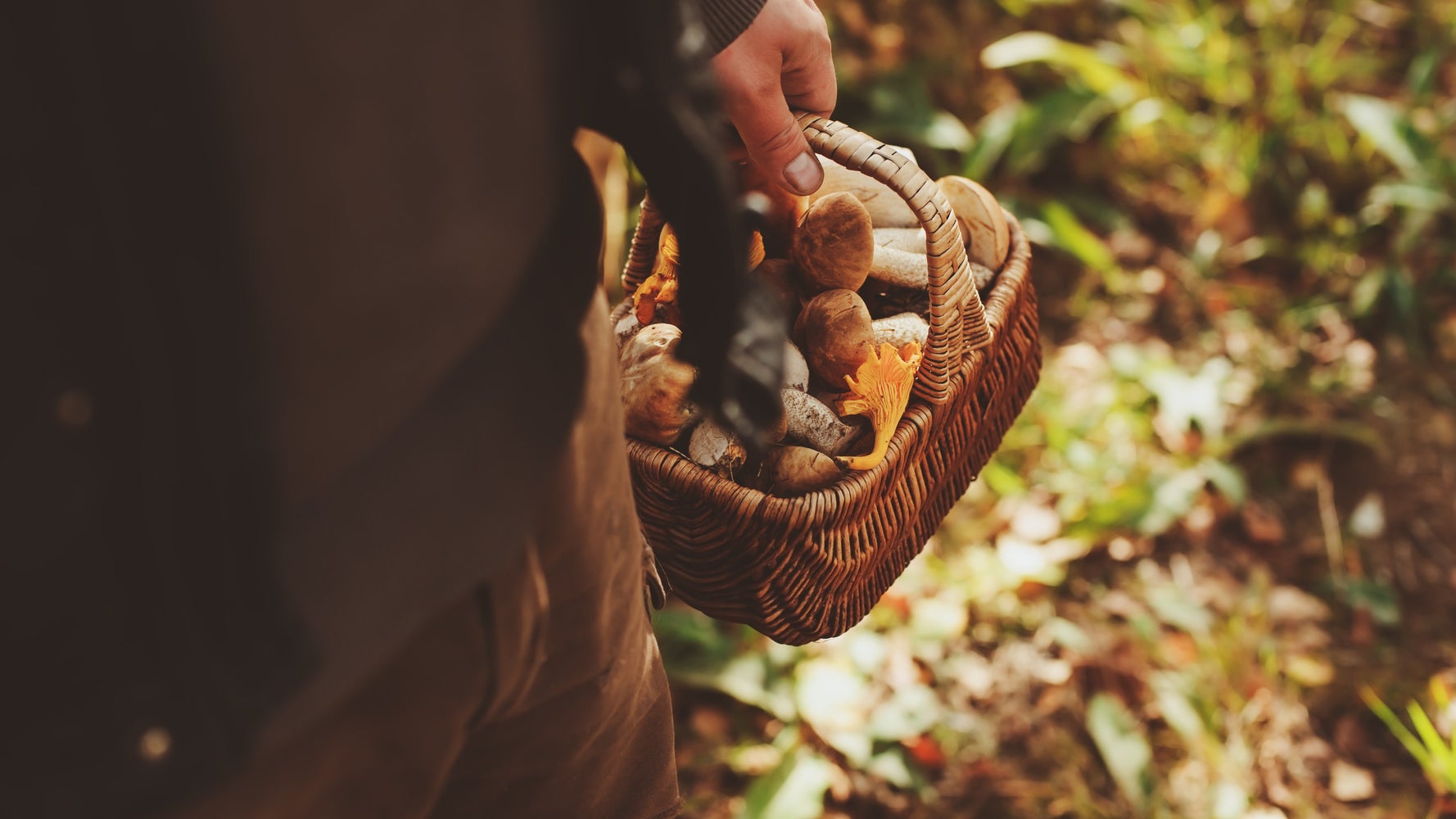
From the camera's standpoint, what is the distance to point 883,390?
40.8 inches

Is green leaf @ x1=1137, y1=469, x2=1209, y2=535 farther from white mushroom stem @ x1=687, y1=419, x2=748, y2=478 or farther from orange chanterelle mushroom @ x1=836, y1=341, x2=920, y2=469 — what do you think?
white mushroom stem @ x1=687, y1=419, x2=748, y2=478

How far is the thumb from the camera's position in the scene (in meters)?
0.88

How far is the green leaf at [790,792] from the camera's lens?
4.74 feet

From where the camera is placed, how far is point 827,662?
166cm

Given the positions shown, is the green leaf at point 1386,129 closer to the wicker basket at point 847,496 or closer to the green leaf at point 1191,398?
the green leaf at point 1191,398

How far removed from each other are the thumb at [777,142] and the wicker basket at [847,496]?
2 centimetres

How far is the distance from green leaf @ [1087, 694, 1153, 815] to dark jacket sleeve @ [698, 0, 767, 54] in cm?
123

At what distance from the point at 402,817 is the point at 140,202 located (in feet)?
1.31

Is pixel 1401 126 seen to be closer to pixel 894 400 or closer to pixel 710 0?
pixel 894 400

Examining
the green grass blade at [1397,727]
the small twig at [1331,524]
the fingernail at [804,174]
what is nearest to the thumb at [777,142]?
the fingernail at [804,174]

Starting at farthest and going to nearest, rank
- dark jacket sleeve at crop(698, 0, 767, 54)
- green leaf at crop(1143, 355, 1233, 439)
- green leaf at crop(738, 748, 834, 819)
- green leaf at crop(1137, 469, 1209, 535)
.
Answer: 1. green leaf at crop(1143, 355, 1233, 439)
2. green leaf at crop(1137, 469, 1209, 535)
3. green leaf at crop(738, 748, 834, 819)
4. dark jacket sleeve at crop(698, 0, 767, 54)

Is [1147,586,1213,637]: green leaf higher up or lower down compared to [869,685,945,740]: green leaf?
lower down

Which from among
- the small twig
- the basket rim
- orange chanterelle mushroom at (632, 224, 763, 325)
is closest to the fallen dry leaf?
the small twig

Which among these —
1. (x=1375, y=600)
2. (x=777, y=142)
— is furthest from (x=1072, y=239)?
(x=777, y=142)
